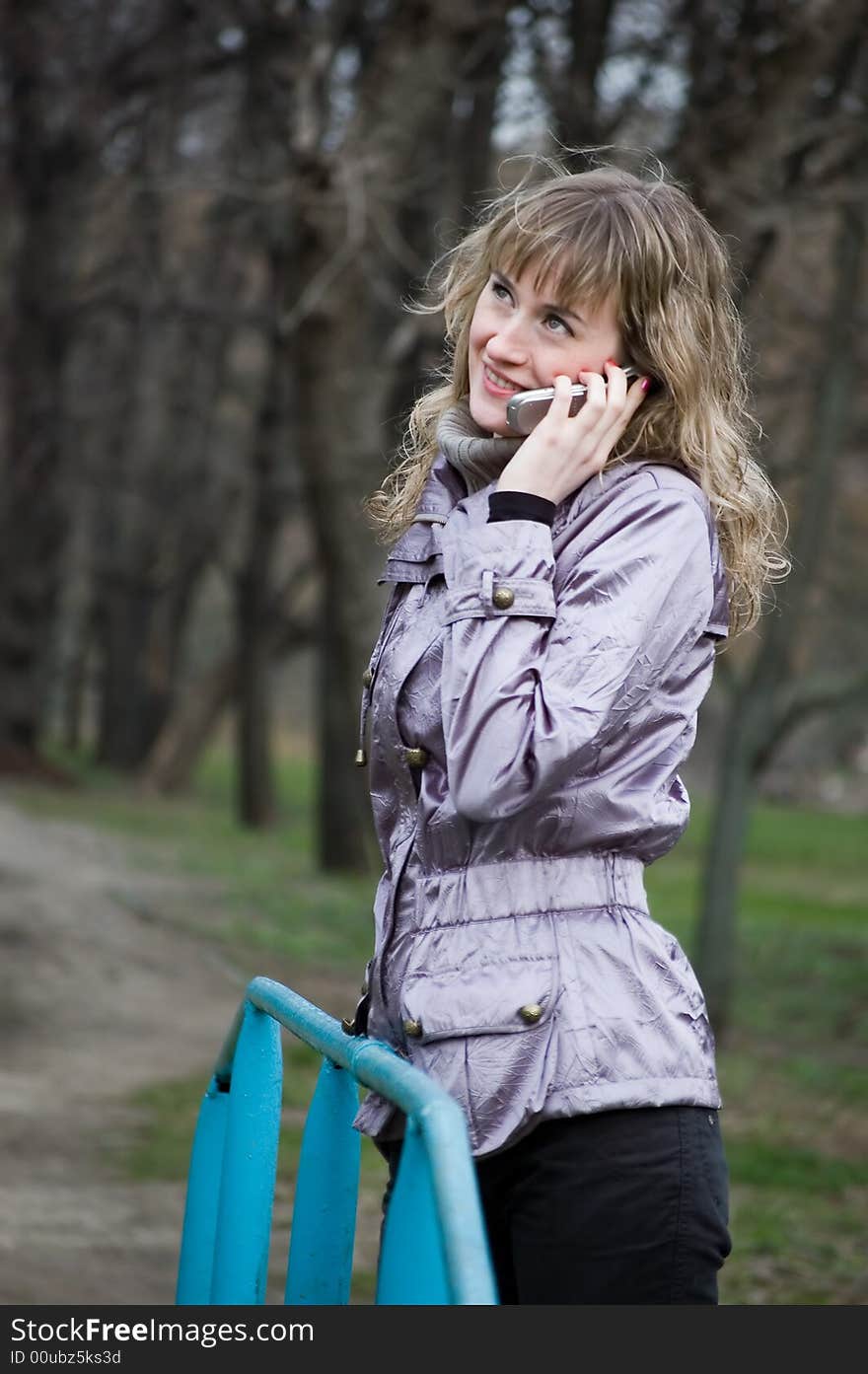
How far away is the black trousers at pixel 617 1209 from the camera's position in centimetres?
218

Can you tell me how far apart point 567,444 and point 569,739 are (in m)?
0.38

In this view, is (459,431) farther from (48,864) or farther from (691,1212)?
(48,864)

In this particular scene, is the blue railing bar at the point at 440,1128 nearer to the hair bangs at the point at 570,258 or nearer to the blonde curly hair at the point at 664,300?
the blonde curly hair at the point at 664,300

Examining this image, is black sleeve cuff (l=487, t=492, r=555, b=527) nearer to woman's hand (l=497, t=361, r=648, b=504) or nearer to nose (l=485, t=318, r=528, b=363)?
woman's hand (l=497, t=361, r=648, b=504)

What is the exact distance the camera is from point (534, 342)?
243 cm

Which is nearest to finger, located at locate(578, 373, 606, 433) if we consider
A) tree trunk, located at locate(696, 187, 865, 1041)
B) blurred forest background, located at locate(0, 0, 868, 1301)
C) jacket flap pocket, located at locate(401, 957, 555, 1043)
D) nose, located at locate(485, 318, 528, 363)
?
nose, located at locate(485, 318, 528, 363)

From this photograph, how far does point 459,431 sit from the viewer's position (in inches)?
100.0

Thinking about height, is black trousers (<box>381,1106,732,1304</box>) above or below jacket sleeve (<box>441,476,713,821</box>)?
below

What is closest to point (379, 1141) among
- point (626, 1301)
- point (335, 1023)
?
point (335, 1023)

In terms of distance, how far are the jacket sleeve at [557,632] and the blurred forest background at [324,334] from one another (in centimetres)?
116

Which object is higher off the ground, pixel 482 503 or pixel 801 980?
pixel 801 980

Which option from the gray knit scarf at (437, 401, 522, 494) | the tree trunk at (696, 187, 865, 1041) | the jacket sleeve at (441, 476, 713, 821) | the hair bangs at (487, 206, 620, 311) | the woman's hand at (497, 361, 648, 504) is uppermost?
the tree trunk at (696, 187, 865, 1041)

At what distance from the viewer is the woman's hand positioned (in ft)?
7.61

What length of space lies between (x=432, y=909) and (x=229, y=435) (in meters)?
24.9
